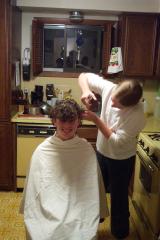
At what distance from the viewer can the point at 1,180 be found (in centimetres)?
320

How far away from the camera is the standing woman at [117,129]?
193 centimetres

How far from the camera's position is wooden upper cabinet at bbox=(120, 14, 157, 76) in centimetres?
309

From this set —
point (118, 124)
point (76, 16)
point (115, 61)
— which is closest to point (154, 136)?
point (118, 124)

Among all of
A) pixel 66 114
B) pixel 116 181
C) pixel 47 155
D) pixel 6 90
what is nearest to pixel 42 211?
pixel 47 155

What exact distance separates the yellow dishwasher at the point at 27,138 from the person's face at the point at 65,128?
47.9 inches

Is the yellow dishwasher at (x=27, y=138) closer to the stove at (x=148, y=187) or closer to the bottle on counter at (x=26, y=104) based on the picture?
the bottle on counter at (x=26, y=104)

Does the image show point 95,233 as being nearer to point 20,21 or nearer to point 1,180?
point 1,180

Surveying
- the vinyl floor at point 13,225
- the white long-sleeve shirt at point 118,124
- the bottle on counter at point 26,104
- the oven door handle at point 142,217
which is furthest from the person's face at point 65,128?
the bottle on counter at point 26,104

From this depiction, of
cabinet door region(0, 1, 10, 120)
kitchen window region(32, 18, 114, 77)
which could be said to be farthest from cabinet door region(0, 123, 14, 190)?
kitchen window region(32, 18, 114, 77)

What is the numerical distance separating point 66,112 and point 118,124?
1.39 feet

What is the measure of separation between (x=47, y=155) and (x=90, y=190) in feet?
1.10

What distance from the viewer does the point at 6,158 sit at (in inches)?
124

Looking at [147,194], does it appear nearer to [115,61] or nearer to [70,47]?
[115,61]

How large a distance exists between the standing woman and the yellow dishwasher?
947 mm
